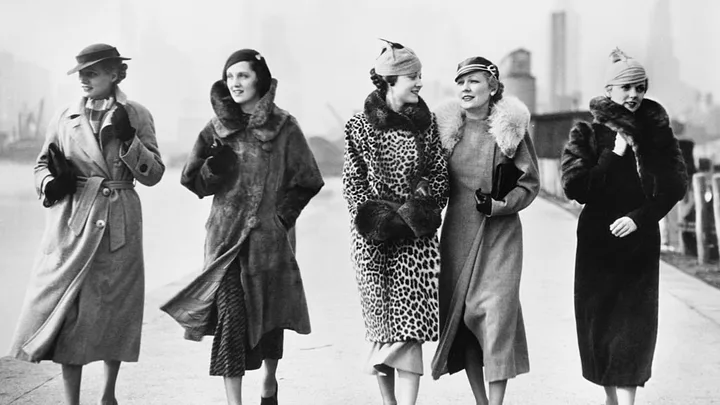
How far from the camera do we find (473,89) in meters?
4.93

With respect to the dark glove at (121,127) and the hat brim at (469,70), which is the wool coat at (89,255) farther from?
the hat brim at (469,70)

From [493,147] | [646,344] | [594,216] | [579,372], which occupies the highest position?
[493,147]

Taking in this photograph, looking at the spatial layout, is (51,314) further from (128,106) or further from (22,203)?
(22,203)

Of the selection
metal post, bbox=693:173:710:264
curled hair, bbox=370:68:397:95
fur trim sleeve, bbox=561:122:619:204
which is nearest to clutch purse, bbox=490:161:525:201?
fur trim sleeve, bbox=561:122:619:204

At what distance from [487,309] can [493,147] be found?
32.2 inches

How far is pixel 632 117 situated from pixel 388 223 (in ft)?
4.32

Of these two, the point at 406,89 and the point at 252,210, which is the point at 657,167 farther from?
the point at 252,210

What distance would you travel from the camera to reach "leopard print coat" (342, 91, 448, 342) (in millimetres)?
4863

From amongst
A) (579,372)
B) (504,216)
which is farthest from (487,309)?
(579,372)

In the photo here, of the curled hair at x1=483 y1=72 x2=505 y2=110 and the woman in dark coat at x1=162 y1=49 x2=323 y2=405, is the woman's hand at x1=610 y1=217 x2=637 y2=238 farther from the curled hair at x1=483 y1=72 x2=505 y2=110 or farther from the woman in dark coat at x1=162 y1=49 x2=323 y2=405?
the woman in dark coat at x1=162 y1=49 x2=323 y2=405

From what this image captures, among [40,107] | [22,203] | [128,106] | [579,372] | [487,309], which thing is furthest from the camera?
[40,107]

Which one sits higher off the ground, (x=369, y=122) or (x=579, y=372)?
(x=369, y=122)

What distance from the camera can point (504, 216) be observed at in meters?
4.98

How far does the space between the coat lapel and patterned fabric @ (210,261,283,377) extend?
86 centimetres
